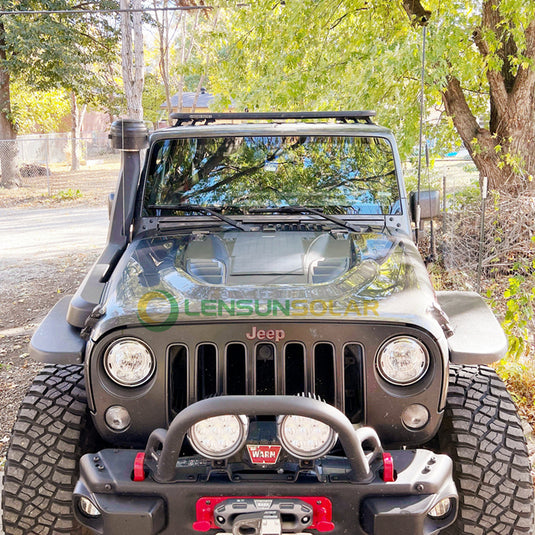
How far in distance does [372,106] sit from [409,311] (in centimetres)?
600

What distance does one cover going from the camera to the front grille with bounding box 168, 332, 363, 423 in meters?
2.53

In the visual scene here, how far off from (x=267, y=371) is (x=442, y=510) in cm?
83

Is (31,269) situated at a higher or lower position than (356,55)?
lower

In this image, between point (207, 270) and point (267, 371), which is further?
point (207, 270)

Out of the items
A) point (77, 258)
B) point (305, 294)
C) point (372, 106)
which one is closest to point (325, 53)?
point (372, 106)

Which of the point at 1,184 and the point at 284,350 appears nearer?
the point at 284,350

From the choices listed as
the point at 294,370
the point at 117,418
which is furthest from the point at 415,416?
the point at 117,418

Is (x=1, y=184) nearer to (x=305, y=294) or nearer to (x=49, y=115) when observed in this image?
(x=49, y=115)

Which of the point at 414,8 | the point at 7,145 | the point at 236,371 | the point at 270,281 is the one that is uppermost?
the point at 414,8

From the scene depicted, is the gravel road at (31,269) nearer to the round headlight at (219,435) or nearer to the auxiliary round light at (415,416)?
the round headlight at (219,435)

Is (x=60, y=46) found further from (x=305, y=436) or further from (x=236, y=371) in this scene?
(x=305, y=436)

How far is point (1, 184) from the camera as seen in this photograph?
20422mm

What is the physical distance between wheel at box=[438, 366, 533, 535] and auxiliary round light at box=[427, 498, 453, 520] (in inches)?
7.1

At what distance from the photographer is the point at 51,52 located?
57.8 ft
